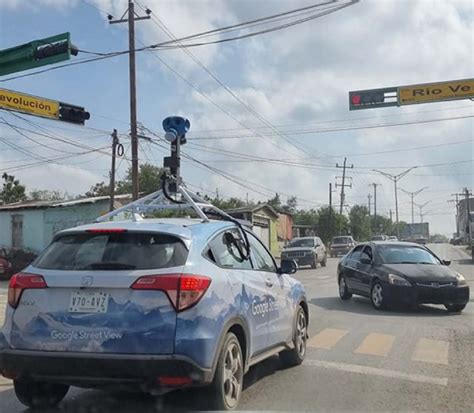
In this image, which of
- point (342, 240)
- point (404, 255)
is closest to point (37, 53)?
point (404, 255)

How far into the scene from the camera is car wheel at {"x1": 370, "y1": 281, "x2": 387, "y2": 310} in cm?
1292

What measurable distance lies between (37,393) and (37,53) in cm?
895

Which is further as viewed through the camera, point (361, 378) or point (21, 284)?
point (361, 378)

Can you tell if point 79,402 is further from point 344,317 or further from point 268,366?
point 344,317

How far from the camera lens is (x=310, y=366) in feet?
24.5

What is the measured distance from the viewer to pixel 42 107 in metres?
20.0

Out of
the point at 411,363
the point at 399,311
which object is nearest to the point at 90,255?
the point at 411,363

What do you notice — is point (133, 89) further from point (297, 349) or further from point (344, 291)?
point (297, 349)

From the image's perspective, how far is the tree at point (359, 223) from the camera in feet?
324

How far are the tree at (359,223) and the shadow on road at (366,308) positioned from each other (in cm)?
8303

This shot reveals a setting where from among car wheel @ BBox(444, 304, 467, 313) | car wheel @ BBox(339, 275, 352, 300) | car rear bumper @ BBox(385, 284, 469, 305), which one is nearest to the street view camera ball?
car rear bumper @ BBox(385, 284, 469, 305)

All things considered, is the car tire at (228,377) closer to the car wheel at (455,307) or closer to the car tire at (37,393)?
the car tire at (37,393)

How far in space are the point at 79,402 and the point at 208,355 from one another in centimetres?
173

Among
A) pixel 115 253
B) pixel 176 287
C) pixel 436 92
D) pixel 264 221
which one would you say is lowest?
pixel 176 287
